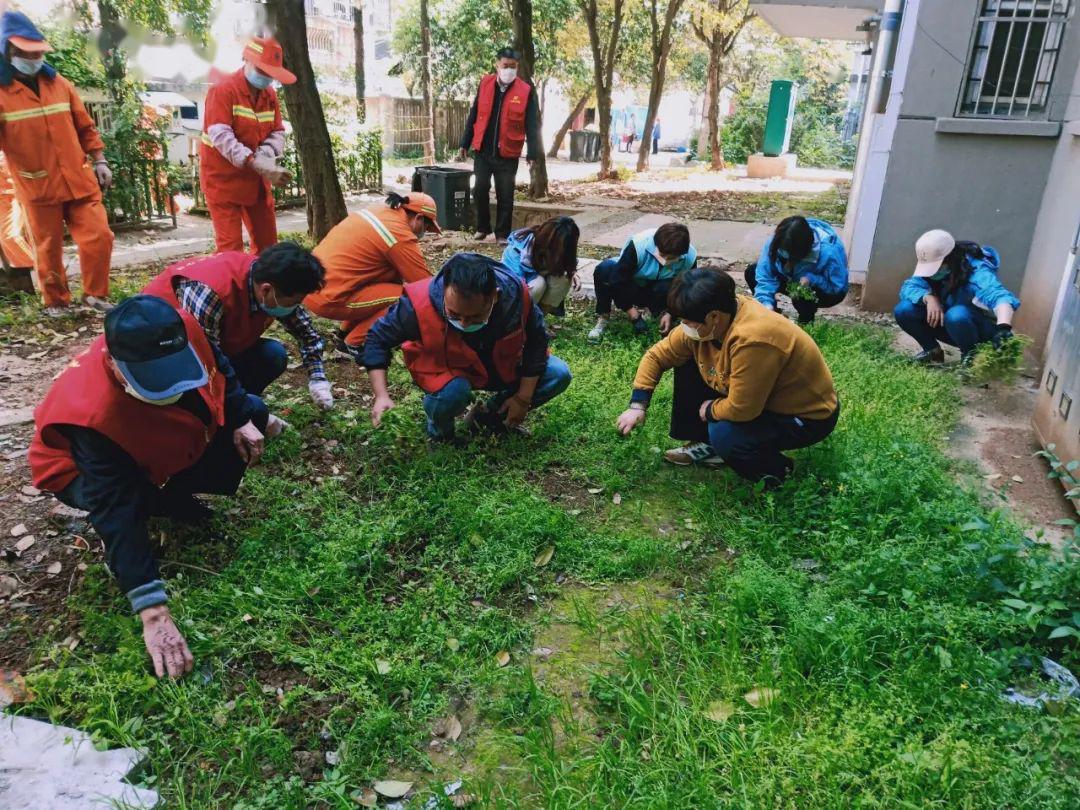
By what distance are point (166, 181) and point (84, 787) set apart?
8089 mm

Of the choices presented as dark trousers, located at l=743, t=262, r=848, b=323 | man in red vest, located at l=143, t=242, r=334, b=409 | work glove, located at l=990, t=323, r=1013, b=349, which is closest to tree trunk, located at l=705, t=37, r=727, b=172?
dark trousers, located at l=743, t=262, r=848, b=323

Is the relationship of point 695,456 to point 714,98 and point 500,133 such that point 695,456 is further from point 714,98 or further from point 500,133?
point 714,98

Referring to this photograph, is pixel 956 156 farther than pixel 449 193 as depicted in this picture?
No

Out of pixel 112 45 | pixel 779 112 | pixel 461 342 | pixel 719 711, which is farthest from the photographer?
pixel 779 112

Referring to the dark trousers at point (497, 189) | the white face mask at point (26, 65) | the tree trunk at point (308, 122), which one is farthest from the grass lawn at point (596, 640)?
the dark trousers at point (497, 189)

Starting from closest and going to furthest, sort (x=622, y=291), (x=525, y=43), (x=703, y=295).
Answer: (x=703, y=295), (x=622, y=291), (x=525, y=43)

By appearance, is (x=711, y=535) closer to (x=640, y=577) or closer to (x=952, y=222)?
(x=640, y=577)

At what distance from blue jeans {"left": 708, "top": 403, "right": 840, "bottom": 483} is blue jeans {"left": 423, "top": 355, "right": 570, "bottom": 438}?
2.76ft

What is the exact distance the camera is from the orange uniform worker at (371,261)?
438 cm

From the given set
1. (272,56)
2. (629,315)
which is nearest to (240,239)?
(272,56)

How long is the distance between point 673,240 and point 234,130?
3075mm

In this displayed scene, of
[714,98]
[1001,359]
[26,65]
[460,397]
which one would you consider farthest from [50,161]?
[714,98]

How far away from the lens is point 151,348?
2.18 metres

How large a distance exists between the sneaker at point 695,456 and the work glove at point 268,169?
11.2 feet
